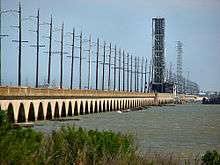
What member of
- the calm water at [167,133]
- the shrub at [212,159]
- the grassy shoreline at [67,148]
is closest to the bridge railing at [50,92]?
the calm water at [167,133]

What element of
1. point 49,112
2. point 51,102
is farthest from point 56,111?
point 51,102

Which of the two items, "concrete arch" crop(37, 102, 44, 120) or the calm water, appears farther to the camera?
"concrete arch" crop(37, 102, 44, 120)

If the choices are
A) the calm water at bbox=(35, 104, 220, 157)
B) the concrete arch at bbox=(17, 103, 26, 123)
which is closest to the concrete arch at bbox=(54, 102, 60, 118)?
the calm water at bbox=(35, 104, 220, 157)

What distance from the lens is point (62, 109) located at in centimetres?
10275

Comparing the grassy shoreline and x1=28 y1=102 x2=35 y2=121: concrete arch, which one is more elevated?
the grassy shoreline

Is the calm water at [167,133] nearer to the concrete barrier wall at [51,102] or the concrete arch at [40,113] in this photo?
the concrete barrier wall at [51,102]

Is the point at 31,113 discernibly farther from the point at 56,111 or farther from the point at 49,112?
the point at 56,111

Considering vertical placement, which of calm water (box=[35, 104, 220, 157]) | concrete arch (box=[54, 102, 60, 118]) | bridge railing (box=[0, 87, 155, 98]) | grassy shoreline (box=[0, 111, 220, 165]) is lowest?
calm water (box=[35, 104, 220, 157])

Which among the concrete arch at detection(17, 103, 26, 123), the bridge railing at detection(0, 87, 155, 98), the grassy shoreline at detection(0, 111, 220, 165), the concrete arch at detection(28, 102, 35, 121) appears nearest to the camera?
the grassy shoreline at detection(0, 111, 220, 165)

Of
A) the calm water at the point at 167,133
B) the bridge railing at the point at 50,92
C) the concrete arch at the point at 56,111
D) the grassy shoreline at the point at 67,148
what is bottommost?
the calm water at the point at 167,133

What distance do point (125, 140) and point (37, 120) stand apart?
6375 centimetres

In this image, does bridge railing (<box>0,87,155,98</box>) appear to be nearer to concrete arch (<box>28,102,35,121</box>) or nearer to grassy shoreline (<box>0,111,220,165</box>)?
concrete arch (<box>28,102,35,121</box>)

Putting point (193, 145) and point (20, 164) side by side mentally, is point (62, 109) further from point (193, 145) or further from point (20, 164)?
point (20, 164)

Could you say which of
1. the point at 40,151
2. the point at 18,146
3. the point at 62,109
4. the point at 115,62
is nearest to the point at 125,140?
the point at 40,151
